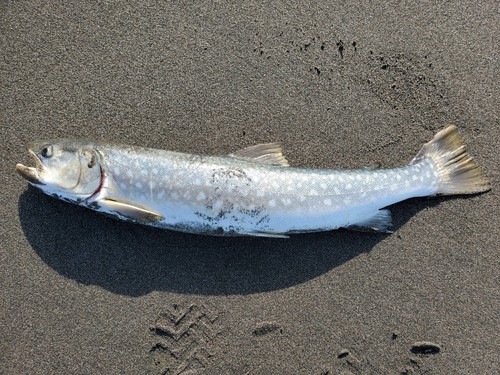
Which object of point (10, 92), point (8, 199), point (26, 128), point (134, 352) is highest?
point (10, 92)

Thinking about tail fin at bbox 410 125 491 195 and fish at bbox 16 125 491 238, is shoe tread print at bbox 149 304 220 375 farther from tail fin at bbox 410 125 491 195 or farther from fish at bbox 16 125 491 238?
tail fin at bbox 410 125 491 195

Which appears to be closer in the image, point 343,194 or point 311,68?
point 343,194

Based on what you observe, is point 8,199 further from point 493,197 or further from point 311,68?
point 493,197

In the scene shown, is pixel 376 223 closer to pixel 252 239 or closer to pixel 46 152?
pixel 252 239

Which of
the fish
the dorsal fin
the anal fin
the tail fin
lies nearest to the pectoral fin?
the fish

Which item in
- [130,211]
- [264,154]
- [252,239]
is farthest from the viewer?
[252,239]

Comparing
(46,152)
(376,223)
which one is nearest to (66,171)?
(46,152)

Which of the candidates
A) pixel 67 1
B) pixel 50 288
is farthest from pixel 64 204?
pixel 67 1
